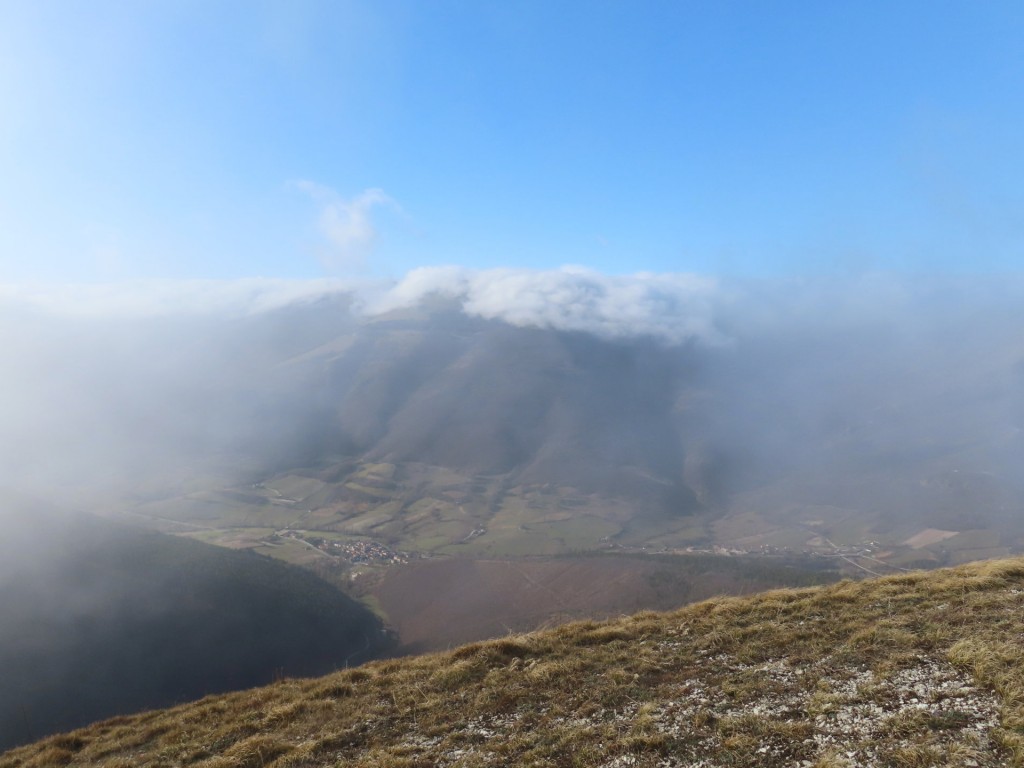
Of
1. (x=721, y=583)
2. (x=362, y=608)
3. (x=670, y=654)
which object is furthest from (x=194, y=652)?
(x=670, y=654)

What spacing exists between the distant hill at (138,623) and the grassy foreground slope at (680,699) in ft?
309

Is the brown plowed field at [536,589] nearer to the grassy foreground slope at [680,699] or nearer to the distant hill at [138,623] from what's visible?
the distant hill at [138,623]

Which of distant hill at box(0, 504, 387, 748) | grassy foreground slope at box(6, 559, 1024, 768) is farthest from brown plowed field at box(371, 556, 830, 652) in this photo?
grassy foreground slope at box(6, 559, 1024, 768)

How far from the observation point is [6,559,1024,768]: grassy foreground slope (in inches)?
386

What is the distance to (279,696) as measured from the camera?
53.1 ft

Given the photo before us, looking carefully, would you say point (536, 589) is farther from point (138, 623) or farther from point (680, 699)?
point (680, 699)

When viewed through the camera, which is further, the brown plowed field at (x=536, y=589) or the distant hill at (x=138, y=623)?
the brown plowed field at (x=536, y=589)

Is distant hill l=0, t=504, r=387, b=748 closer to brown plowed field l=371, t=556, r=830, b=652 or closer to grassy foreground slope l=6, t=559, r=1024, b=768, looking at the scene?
brown plowed field l=371, t=556, r=830, b=652

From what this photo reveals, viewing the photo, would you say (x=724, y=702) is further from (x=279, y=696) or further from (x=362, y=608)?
(x=362, y=608)

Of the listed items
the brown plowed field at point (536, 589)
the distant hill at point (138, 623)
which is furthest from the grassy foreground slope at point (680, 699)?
the brown plowed field at point (536, 589)

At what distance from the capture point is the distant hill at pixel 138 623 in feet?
317

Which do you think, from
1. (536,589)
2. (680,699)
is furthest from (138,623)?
(680,699)

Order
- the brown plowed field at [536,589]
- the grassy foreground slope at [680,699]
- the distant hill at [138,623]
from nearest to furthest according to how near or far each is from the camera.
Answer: the grassy foreground slope at [680,699] < the distant hill at [138,623] < the brown plowed field at [536,589]

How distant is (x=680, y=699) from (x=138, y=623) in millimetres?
139660
